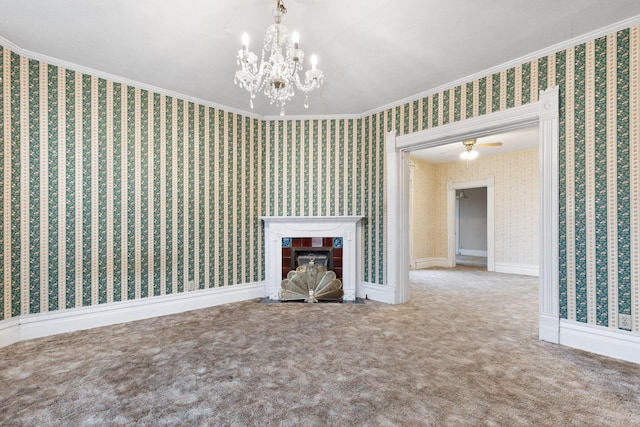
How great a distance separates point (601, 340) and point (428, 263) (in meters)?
5.28

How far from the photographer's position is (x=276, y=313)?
144 inches

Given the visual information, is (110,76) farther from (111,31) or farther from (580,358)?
(580,358)

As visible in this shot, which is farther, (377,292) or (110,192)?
(377,292)

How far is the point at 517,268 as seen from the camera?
22.0 feet

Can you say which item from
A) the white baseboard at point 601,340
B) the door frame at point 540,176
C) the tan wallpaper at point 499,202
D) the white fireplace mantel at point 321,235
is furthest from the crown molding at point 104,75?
the tan wallpaper at point 499,202

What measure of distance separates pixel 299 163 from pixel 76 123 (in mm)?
2633

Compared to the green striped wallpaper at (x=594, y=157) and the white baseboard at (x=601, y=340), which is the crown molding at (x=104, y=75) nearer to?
the green striped wallpaper at (x=594, y=157)

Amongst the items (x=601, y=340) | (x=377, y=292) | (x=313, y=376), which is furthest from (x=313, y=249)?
(x=601, y=340)

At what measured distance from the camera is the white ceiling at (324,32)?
2.22 metres

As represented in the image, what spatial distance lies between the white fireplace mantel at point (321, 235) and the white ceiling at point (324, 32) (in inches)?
74.3

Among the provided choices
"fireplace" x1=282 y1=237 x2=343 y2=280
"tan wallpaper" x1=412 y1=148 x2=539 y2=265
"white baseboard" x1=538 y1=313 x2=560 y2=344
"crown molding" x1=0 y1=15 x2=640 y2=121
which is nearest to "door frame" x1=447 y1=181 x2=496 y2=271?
"tan wallpaper" x1=412 y1=148 x2=539 y2=265

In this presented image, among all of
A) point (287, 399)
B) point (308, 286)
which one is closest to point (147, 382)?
point (287, 399)

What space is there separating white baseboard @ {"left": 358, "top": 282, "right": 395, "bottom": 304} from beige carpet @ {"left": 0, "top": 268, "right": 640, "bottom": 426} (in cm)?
68

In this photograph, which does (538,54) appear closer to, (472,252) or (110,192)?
(110,192)
